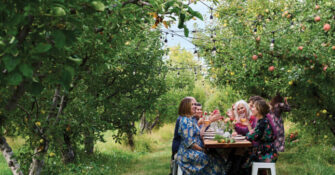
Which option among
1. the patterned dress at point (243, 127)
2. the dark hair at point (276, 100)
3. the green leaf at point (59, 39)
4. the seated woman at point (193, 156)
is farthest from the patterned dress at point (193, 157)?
the green leaf at point (59, 39)

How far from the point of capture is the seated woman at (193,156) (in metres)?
5.18

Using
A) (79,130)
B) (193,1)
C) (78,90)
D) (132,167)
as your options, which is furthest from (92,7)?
(132,167)

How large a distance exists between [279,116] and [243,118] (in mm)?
1399

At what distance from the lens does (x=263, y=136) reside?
204 inches

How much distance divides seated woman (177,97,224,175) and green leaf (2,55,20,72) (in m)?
3.56

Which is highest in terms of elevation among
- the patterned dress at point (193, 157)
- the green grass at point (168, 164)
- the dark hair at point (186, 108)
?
the dark hair at point (186, 108)

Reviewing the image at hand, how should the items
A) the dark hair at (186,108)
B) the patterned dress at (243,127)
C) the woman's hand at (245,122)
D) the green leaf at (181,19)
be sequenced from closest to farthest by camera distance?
the green leaf at (181,19), the dark hair at (186,108), the woman's hand at (245,122), the patterned dress at (243,127)

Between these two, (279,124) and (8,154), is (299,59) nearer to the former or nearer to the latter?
(279,124)

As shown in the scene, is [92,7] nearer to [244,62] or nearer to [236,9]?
[244,62]

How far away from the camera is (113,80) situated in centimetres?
959

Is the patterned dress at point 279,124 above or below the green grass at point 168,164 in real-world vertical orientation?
above

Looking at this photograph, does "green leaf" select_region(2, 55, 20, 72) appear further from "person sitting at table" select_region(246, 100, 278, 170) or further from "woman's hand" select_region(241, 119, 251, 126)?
"woman's hand" select_region(241, 119, 251, 126)

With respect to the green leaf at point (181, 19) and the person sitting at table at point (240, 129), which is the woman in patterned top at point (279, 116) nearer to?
the person sitting at table at point (240, 129)

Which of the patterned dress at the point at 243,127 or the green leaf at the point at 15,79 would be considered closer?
the green leaf at the point at 15,79
